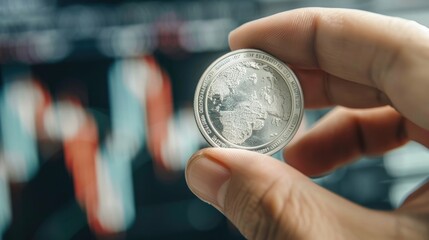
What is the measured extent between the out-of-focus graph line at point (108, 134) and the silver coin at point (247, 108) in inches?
15.5

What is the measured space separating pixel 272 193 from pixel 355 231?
9 cm

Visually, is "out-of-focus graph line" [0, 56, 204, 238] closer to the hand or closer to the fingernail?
the hand

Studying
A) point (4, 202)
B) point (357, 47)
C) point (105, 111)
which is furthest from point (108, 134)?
point (357, 47)

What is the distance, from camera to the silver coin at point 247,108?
0.69 metres

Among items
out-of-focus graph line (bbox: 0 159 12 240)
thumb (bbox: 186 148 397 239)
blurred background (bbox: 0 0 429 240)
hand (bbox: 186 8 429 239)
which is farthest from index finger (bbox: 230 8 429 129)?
out-of-focus graph line (bbox: 0 159 12 240)

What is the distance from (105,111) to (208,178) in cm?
48

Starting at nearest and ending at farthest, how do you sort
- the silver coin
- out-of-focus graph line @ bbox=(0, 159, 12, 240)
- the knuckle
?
1. the knuckle
2. the silver coin
3. out-of-focus graph line @ bbox=(0, 159, 12, 240)

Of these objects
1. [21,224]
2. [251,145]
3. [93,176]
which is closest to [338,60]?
[251,145]

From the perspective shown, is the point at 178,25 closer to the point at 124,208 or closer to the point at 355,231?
the point at 124,208

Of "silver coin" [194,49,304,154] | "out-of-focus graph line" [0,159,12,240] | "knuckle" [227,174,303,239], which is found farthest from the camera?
"out-of-focus graph line" [0,159,12,240]

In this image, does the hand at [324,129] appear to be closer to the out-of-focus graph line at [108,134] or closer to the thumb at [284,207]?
the thumb at [284,207]

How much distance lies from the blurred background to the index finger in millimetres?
324

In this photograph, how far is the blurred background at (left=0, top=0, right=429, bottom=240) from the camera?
A: 1044 millimetres

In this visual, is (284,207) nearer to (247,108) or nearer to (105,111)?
(247,108)
